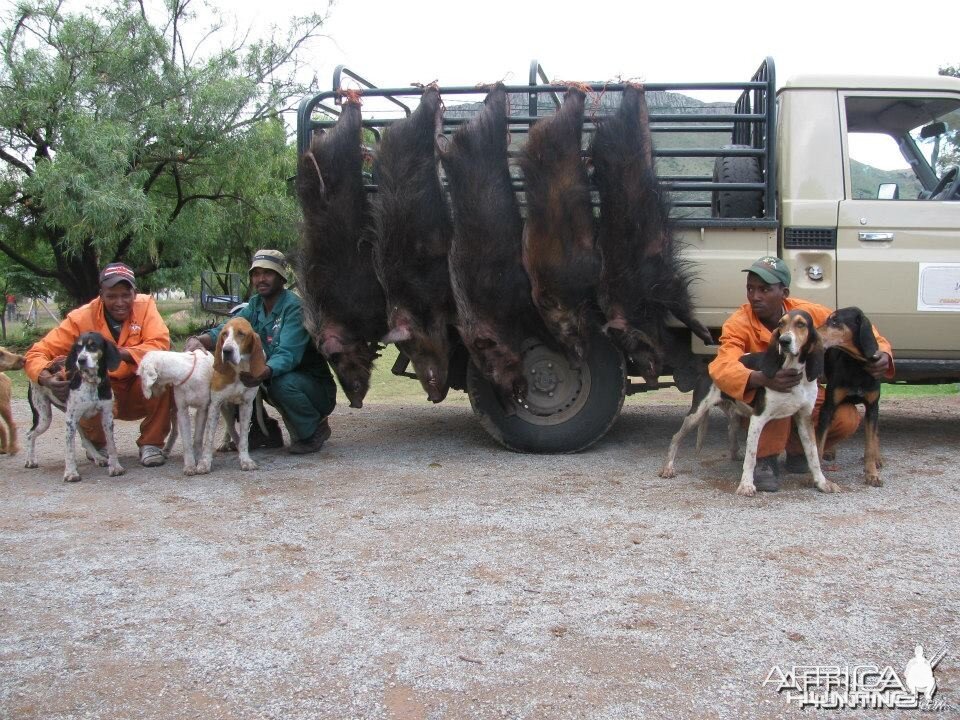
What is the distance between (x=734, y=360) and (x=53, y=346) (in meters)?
4.02

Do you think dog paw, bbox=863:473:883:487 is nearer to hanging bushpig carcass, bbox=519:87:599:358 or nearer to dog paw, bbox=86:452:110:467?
hanging bushpig carcass, bbox=519:87:599:358

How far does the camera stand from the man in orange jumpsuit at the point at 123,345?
5.02 m

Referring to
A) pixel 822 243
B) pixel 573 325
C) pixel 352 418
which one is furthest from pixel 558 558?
pixel 352 418

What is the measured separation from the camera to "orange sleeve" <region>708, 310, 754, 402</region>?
4.29m

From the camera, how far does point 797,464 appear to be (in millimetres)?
4793

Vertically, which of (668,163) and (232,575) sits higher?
(668,163)

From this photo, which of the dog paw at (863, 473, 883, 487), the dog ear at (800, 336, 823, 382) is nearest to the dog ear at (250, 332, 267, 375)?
the dog ear at (800, 336, 823, 382)

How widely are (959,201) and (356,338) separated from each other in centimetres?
369

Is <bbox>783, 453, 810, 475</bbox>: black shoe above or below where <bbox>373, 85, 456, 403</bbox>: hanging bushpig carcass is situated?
below

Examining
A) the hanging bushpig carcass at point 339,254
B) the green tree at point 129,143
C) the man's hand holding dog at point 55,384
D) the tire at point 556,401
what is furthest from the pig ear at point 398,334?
the green tree at point 129,143

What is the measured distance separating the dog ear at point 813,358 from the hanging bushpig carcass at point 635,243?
0.89 metres

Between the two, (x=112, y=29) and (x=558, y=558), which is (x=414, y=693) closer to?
(x=558, y=558)

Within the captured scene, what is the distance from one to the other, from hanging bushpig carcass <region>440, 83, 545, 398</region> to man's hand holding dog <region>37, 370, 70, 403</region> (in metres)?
2.31

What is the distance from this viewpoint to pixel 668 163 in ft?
18.7
